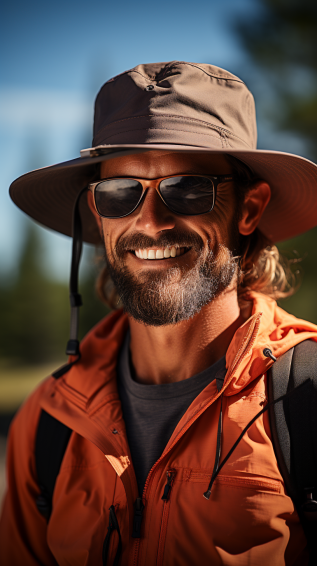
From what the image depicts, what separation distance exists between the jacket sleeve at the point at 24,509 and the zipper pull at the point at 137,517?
788 mm

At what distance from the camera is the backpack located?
70.8 inches

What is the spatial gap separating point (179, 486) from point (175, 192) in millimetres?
1403

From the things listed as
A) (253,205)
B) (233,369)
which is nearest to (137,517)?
(233,369)

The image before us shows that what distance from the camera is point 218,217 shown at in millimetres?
2424

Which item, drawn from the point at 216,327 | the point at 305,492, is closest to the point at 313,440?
the point at 305,492

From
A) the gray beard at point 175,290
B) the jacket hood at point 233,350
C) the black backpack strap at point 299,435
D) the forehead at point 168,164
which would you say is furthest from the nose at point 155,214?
the black backpack strap at point 299,435

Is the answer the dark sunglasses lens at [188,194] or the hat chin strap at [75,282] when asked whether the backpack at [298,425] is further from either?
the hat chin strap at [75,282]

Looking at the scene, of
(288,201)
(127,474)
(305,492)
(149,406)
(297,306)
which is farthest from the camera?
(297,306)

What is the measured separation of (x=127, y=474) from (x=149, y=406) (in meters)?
0.41

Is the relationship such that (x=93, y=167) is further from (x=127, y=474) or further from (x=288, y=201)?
(x=127, y=474)

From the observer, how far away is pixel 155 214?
2277 millimetres

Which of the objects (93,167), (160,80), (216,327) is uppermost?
(160,80)

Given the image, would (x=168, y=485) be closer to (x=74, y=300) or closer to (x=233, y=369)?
(x=233, y=369)

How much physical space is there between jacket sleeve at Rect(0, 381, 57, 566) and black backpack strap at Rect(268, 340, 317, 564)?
144cm
